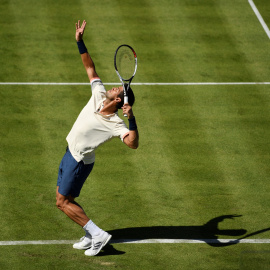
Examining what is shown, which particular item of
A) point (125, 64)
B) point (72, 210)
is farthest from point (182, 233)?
point (125, 64)

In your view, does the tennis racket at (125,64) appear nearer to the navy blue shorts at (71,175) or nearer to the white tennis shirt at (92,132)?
the white tennis shirt at (92,132)

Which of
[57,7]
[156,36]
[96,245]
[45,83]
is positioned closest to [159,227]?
[96,245]

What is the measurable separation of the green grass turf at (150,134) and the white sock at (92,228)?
1.26 feet

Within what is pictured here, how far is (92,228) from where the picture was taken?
30.1 ft

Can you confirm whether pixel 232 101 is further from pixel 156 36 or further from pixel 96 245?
pixel 96 245

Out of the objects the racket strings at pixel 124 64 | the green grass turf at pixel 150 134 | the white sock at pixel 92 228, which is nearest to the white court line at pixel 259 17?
the green grass turf at pixel 150 134

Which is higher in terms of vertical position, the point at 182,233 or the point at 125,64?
the point at 125,64

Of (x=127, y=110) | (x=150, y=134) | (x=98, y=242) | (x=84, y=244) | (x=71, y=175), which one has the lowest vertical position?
(x=150, y=134)

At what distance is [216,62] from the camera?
603 inches

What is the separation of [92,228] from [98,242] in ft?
0.71

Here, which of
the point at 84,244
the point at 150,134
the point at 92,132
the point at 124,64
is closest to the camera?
the point at 92,132

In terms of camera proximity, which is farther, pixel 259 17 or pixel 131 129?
pixel 259 17

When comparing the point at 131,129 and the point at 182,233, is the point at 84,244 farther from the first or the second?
the point at 131,129

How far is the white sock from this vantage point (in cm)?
914
